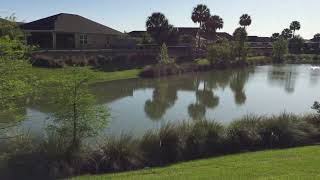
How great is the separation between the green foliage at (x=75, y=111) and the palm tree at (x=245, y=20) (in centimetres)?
9427

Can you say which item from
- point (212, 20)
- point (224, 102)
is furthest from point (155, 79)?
point (212, 20)

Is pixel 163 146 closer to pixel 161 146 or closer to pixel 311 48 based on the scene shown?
pixel 161 146

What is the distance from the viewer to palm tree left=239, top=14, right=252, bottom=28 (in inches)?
4126

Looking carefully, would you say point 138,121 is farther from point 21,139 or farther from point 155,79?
point 155,79

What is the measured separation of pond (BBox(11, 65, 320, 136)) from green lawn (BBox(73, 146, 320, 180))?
253 inches

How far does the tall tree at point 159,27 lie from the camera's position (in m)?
70.4

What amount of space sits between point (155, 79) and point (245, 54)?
33.2m

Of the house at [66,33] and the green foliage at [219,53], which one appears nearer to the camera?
the house at [66,33]

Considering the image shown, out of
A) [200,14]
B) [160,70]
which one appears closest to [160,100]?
[160,70]

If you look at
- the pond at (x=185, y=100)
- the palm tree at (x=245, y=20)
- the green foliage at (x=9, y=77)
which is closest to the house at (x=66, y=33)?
the pond at (x=185, y=100)

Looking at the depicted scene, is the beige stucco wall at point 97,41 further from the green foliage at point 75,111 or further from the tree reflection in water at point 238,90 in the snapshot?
the green foliage at point 75,111

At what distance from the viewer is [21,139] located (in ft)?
44.8

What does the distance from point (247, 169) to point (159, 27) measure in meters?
60.4

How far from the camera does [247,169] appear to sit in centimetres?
1139
